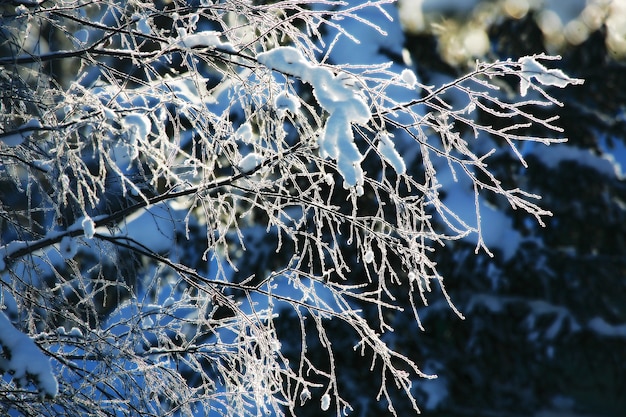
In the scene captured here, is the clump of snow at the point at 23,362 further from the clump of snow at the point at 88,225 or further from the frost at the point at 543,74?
the frost at the point at 543,74

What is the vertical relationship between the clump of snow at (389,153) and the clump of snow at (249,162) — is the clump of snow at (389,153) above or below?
above

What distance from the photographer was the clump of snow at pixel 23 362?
194 centimetres

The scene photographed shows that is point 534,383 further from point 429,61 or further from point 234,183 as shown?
point 234,183

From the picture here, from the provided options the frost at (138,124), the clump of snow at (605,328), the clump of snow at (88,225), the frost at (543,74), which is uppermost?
the frost at (543,74)

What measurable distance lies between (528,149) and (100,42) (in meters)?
5.70

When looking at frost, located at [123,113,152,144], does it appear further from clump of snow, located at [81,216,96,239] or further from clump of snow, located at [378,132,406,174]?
clump of snow, located at [378,132,406,174]

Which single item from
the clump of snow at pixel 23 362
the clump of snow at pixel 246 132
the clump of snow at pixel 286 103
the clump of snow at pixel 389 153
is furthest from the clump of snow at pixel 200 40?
the clump of snow at pixel 23 362

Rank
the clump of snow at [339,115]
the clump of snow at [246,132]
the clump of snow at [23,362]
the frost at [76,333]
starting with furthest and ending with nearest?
the frost at [76,333], the clump of snow at [246,132], the clump of snow at [23,362], the clump of snow at [339,115]

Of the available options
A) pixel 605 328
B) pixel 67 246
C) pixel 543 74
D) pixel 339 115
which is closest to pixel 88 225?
pixel 67 246

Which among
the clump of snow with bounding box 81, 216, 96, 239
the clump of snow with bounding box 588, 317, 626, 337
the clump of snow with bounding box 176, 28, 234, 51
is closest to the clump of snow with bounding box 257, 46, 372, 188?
the clump of snow with bounding box 176, 28, 234, 51

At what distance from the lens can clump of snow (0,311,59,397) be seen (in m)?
1.94

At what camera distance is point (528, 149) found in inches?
278

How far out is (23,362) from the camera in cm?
194

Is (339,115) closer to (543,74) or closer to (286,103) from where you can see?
(286,103)
